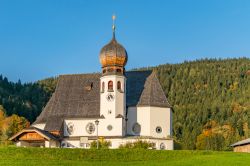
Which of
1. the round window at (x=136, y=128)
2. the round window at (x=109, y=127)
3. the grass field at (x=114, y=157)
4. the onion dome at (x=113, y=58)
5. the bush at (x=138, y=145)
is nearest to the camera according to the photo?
the grass field at (x=114, y=157)

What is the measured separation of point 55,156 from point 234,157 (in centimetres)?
1547

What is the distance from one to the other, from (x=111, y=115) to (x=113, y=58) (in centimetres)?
663

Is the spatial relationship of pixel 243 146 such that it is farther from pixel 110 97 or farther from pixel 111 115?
pixel 110 97

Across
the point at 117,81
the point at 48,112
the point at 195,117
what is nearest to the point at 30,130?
the point at 48,112

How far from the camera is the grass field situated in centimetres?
5072

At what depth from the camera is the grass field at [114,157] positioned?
166ft

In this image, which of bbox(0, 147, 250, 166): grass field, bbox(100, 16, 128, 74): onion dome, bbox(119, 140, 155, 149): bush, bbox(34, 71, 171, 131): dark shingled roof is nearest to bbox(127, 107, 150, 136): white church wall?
bbox(34, 71, 171, 131): dark shingled roof

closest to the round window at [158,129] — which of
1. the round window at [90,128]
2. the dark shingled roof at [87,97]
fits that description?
the dark shingled roof at [87,97]

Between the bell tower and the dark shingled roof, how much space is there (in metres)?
1.55

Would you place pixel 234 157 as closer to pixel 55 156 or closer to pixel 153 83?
pixel 55 156

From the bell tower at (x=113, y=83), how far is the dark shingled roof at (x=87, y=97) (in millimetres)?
1546

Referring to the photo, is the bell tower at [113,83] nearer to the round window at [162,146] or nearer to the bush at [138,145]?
the bush at [138,145]

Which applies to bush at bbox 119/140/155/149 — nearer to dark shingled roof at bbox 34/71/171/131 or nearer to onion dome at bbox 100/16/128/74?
dark shingled roof at bbox 34/71/171/131

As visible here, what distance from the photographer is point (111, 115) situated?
72250 millimetres
